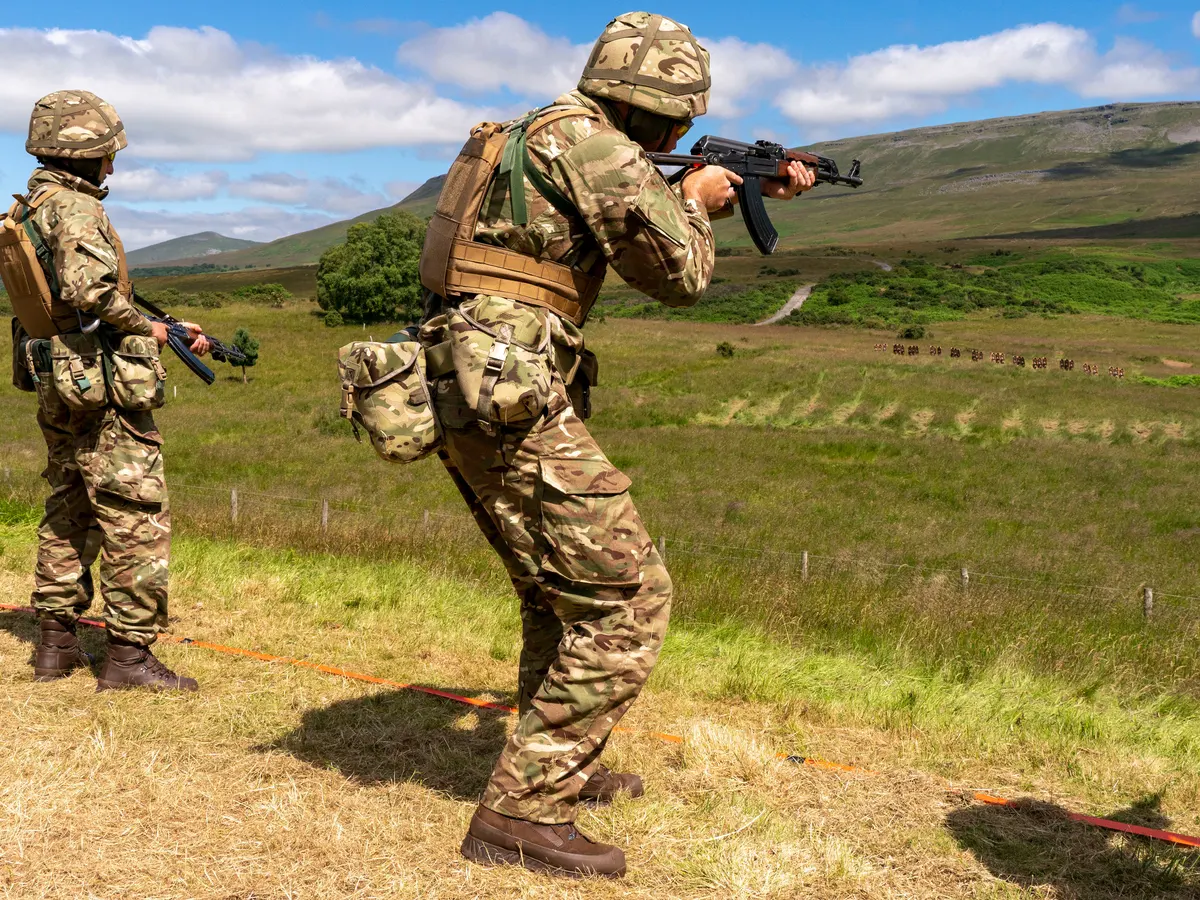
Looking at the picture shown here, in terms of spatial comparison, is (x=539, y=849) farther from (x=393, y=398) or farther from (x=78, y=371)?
(x=78, y=371)

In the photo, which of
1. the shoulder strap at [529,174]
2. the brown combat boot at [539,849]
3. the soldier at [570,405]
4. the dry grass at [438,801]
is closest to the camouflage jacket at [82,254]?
the dry grass at [438,801]

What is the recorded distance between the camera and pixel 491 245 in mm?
3609

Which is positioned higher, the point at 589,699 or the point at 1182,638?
the point at 589,699

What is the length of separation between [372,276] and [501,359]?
6185cm

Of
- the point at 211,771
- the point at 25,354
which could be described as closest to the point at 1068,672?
the point at 211,771

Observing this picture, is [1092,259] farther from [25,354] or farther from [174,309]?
[25,354]

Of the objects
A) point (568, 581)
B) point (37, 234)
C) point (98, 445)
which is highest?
point (37, 234)

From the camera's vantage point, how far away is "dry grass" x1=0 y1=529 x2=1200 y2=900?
11.2 feet

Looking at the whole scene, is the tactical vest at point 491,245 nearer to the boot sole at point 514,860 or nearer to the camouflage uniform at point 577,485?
the camouflage uniform at point 577,485

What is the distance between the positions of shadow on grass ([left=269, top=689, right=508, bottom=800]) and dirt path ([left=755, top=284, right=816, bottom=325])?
68224mm

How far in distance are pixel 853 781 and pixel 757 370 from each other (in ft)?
133

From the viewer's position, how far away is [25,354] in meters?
5.43

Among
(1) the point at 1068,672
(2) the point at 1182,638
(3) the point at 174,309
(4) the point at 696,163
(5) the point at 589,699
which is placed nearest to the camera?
(5) the point at 589,699

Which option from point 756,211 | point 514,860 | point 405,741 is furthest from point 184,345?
point 514,860
